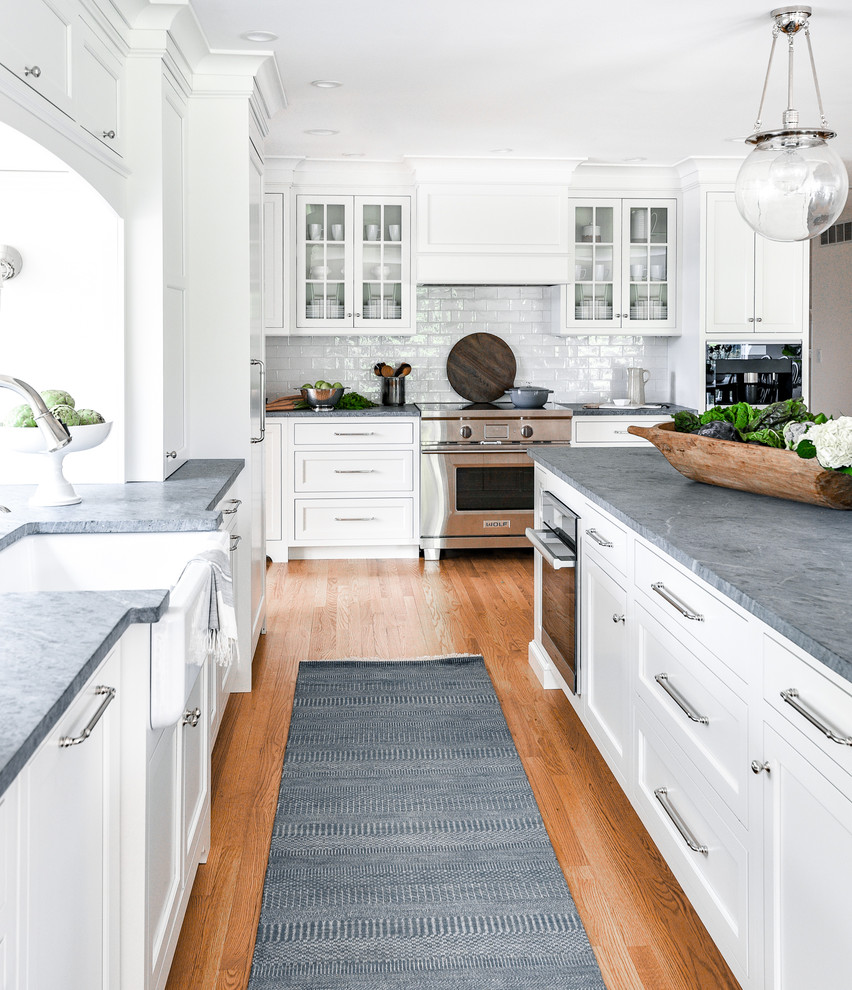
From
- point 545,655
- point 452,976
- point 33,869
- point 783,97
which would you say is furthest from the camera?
point 783,97

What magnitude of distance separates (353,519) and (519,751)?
9.67 ft

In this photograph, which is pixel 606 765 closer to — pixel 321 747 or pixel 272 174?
pixel 321 747

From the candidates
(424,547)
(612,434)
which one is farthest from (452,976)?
(612,434)

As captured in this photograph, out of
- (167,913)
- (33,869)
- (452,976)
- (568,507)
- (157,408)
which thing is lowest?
(452,976)

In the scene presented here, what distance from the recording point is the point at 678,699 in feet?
6.79

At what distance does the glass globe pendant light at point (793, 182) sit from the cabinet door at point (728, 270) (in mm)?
3255

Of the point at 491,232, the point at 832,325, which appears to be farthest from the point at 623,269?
the point at 832,325

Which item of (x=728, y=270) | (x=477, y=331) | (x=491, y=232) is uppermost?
(x=491, y=232)

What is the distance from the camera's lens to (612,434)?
6047mm

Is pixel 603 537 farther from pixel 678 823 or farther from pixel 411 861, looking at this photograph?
pixel 411 861

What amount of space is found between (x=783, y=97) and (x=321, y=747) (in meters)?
3.58

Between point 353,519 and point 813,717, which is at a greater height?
point 813,717

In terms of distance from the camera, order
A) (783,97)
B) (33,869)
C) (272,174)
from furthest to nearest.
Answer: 1. (272,174)
2. (783,97)
3. (33,869)

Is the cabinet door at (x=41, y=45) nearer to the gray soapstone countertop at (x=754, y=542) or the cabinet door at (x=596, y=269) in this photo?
the gray soapstone countertop at (x=754, y=542)
